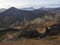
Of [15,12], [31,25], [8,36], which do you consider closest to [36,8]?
[15,12]

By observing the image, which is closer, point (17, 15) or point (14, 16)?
point (17, 15)

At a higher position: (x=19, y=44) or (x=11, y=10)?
(x=11, y=10)

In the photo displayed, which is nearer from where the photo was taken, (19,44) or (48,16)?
(19,44)

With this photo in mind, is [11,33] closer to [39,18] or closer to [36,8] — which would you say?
[39,18]

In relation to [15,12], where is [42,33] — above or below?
below

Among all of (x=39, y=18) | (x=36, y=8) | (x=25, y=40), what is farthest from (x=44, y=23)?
(x=36, y=8)

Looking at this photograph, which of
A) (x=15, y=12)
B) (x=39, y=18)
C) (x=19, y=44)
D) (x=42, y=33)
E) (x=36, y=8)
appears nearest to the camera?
(x=19, y=44)

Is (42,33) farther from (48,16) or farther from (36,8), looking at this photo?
(36,8)

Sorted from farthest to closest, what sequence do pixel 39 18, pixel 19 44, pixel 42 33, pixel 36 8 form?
pixel 36 8, pixel 39 18, pixel 42 33, pixel 19 44

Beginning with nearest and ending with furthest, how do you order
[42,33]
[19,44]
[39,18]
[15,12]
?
1. [19,44]
2. [42,33]
3. [39,18]
4. [15,12]
